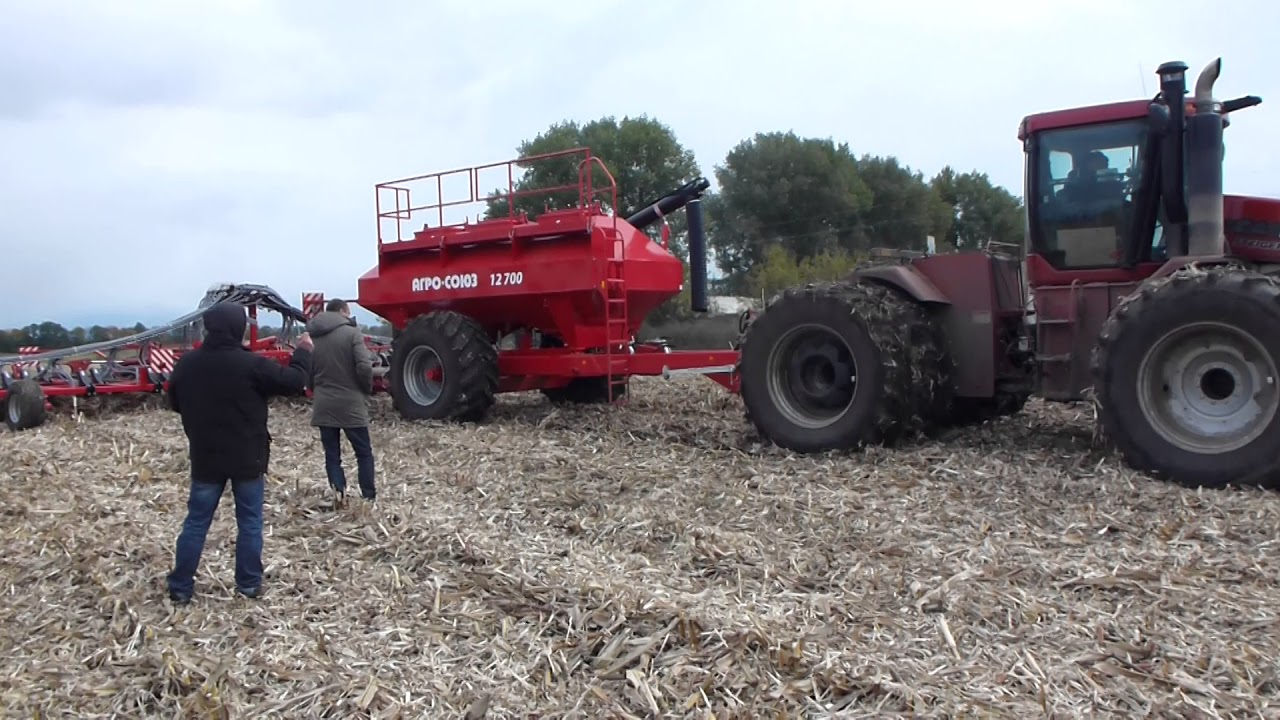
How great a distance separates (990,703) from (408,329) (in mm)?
8606

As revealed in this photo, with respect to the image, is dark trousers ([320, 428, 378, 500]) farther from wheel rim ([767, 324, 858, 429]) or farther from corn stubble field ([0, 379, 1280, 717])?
wheel rim ([767, 324, 858, 429])

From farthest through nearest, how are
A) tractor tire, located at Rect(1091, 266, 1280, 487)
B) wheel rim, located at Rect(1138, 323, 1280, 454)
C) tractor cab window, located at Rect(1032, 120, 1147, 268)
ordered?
tractor cab window, located at Rect(1032, 120, 1147, 268) < wheel rim, located at Rect(1138, 323, 1280, 454) < tractor tire, located at Rect(1091, 266, 1280, 487)

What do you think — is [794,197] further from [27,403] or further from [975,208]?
[27,403]

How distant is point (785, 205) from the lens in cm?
3900

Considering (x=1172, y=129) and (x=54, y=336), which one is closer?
(x=1172, y=129)

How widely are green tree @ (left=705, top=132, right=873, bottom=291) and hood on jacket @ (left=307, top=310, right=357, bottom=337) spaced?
30935 millimetres

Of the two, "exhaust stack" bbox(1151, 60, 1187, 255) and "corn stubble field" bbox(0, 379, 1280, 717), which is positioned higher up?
"exhaust stack" bbox(1151, 60, 1187, 255)

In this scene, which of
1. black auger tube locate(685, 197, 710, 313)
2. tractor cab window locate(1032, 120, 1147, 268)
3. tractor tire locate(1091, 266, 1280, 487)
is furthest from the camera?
black auger tube locate(685, 197, 710, 313)

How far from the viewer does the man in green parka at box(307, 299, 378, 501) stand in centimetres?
701

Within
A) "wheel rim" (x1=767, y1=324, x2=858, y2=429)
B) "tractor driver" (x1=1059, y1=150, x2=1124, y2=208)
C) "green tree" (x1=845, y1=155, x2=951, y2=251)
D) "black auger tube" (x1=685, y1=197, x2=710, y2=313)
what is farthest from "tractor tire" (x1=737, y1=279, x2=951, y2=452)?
"green tree" (x1=845, y1=155, x2=951, y2=251)

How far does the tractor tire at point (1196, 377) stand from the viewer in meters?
6.49

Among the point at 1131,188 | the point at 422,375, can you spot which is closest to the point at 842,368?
the point at 1131,188

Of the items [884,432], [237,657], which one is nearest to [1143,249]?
[884,432]

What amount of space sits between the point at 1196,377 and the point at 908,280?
215cm
